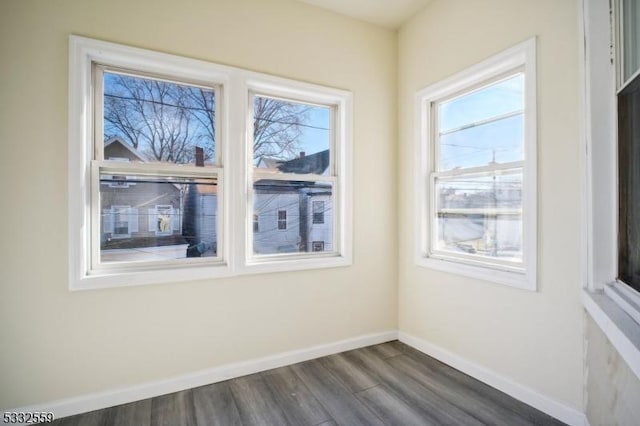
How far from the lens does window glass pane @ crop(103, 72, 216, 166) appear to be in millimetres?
2166

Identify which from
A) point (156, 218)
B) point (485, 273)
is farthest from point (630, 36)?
point (156, 218)

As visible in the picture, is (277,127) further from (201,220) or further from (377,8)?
(377,8)

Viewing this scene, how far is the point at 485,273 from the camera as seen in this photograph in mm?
2250

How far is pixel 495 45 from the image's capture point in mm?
2186

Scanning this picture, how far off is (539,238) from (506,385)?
3.39 feet

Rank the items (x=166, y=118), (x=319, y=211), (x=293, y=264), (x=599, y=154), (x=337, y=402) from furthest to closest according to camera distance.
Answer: (x=319, y=211)
(x=293, y=264)
(x=166, y=118)
(x=337, y=402)
(x=599, y=154)

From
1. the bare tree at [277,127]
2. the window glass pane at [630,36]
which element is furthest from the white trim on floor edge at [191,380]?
the window glass pane at [630,36]

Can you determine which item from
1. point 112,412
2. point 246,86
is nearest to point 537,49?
point 246,86

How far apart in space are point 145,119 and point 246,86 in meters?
0.78

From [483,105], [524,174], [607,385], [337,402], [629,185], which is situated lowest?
[337,402]

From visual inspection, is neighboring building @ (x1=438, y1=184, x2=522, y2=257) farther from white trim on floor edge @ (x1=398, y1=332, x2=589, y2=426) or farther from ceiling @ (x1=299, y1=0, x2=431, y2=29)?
ceiling @ (x1=299, y1=0, x2=431, y2=29)

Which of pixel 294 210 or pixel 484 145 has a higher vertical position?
pixel 484 145

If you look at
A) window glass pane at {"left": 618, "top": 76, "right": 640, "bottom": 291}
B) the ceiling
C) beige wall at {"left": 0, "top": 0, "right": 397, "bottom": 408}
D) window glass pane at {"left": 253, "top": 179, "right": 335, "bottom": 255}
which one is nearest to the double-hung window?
window glass pane at {"left": 253, "top": 179, "right": 335, "bottom": 255}

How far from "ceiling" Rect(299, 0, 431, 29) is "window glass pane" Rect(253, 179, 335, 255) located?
5.08 feet
